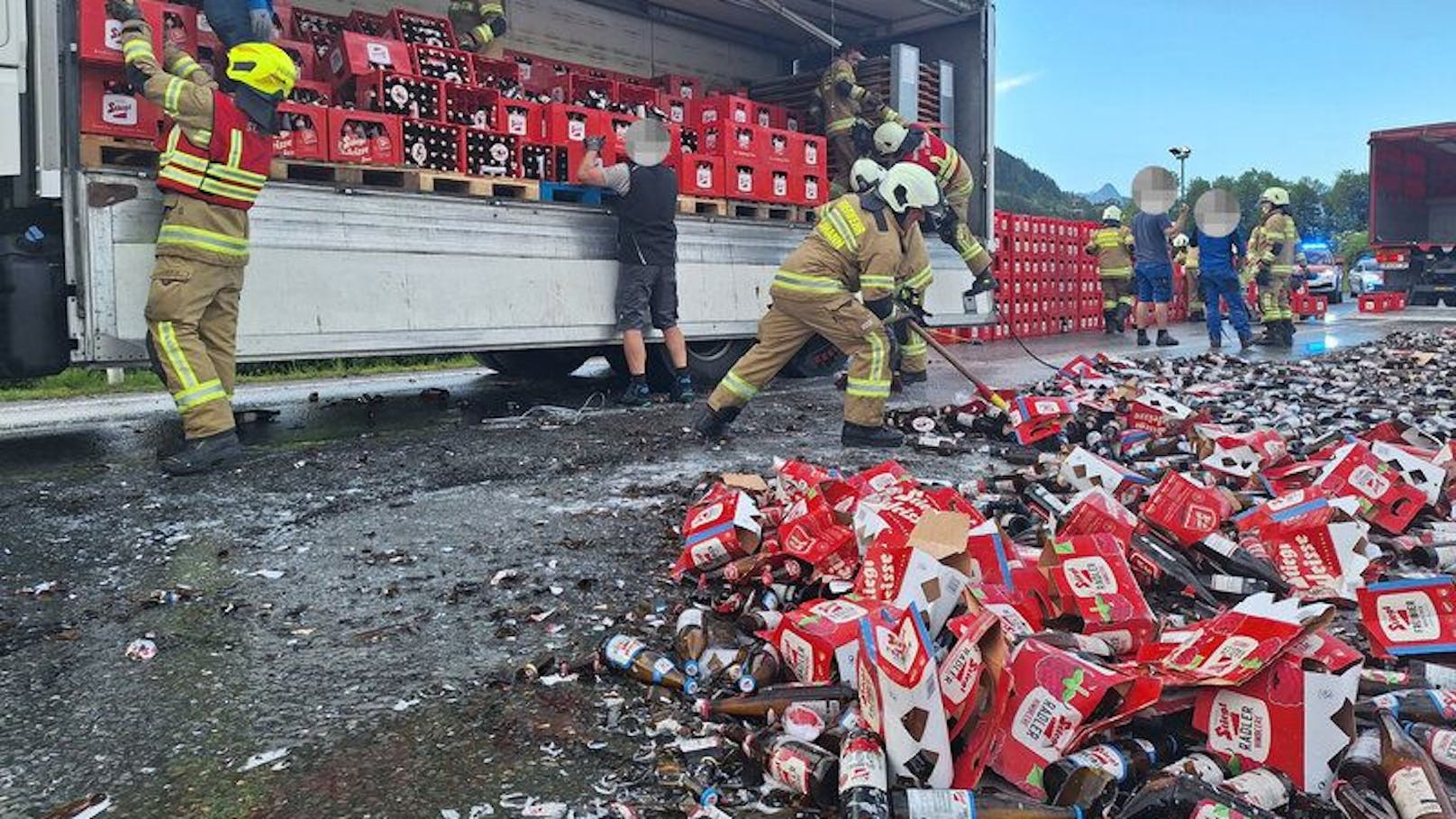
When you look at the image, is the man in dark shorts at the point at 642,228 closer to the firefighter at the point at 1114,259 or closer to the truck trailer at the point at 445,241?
the truck trailer at the point at 445,241

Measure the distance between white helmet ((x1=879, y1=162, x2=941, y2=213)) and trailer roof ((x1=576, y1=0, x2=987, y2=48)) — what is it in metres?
4.43

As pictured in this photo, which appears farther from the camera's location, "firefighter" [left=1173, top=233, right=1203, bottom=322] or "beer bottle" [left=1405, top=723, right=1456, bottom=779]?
"firefighter" [left=1173, top=233, right=1203, bottom=322]

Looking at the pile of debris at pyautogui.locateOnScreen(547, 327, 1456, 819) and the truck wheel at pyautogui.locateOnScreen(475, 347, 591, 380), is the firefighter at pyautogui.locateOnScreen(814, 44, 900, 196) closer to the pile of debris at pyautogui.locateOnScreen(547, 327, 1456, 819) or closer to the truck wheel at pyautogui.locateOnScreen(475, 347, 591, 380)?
the truck wheel at pyautogui.locateOnScreen(475, 347, 591, 380)

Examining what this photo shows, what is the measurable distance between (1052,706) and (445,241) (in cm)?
500

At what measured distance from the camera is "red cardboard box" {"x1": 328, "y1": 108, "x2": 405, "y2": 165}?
5875mm

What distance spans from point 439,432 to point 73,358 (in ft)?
6.18

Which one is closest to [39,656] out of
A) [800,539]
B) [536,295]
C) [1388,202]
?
[800,539]

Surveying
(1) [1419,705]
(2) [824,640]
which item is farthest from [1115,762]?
(1) [1419,705]

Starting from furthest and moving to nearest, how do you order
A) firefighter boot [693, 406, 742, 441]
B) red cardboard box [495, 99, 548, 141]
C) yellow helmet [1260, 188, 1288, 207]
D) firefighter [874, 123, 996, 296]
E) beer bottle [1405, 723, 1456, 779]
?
yellow helmet [1260, 188, 1288, 207]
firefighter [874, 123, 996, 296]
red cardboard box [495, 99, 548, 141]
firefighter boot [693, 406, 742, 441]
beer bottle [1405, 723, 1456, 779]

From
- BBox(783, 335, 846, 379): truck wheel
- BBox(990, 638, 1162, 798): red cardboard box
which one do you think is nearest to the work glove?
BBox(990, 638, 1162, 798): red cardboard box

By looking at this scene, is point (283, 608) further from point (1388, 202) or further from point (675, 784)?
point (1388, 202)

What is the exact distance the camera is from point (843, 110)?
385 inches

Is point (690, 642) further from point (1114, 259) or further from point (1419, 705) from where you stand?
point (1114, 259)

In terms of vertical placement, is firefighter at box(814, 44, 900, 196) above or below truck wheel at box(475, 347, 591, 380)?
above
